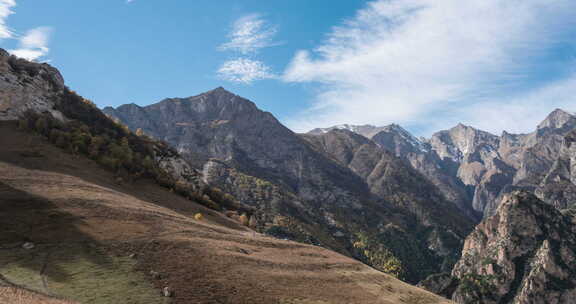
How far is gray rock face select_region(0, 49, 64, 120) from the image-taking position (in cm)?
6506

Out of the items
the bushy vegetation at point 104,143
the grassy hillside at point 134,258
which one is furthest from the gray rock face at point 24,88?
the grassy hillside at point 134,258

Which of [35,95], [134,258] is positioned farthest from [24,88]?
[134,258]

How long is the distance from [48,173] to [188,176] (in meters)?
41.0

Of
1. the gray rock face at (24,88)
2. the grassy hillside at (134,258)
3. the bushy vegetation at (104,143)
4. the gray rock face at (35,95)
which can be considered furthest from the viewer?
the gray rock face at (35,95)

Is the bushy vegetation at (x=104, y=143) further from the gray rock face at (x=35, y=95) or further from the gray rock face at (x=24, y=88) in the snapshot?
the gray rock face at (x=24, y=88)

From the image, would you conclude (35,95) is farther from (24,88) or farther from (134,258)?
(134,258)

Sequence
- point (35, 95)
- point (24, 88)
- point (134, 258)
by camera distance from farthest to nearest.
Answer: point (35, 95)
point (24, 88)
point (134, 258)

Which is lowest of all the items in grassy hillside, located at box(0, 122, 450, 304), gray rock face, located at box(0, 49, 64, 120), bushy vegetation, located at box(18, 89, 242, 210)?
grassy hillside, located at box(0, 122, 450, 304)

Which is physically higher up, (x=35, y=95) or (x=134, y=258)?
(x=35, y=95)

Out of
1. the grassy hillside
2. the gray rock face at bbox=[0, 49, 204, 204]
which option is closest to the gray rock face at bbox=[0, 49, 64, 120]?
the gray rock face at bbox=[0, 49, 204, 204]

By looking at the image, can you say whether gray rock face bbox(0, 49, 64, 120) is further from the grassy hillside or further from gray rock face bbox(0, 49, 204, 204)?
the grassy hillside

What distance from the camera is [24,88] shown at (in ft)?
232

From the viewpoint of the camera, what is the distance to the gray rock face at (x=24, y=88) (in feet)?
213

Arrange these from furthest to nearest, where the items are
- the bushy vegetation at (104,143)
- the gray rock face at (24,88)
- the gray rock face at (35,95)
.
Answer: the gray rock face at (35,95)
the gray rock face at (24,88)
the bushy vegetation at (104,143)
